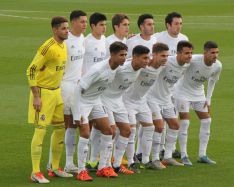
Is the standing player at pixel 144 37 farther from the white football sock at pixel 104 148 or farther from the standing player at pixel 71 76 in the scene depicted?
the white football sock at pixel 104 148

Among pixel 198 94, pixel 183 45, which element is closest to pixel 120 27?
pixel 183 45

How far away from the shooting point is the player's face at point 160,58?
53.2 ft

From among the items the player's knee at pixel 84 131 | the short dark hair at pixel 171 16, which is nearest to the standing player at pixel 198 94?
the short dark hair at pixel 171 16

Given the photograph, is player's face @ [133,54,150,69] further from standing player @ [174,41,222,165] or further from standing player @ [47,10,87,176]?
standing player @ [174,41,222,165]

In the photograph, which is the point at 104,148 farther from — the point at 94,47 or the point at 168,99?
the point at 94,47

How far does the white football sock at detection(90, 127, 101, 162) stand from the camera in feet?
54.1

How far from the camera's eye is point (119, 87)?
1591 centimetres

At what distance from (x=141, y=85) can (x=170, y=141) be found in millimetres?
1366

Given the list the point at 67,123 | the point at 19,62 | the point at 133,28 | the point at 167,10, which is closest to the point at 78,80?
the point at 67,123

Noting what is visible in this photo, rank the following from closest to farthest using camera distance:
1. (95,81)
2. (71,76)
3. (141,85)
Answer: (95,81)
(71,76)
(141,85)

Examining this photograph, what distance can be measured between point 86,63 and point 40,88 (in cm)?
200

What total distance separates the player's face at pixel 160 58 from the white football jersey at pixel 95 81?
112cm

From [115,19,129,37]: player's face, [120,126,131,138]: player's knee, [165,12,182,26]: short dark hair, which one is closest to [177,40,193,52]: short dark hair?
[115,19,129,37]: player's face

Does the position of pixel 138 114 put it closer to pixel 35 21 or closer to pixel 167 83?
pixel 167 83
